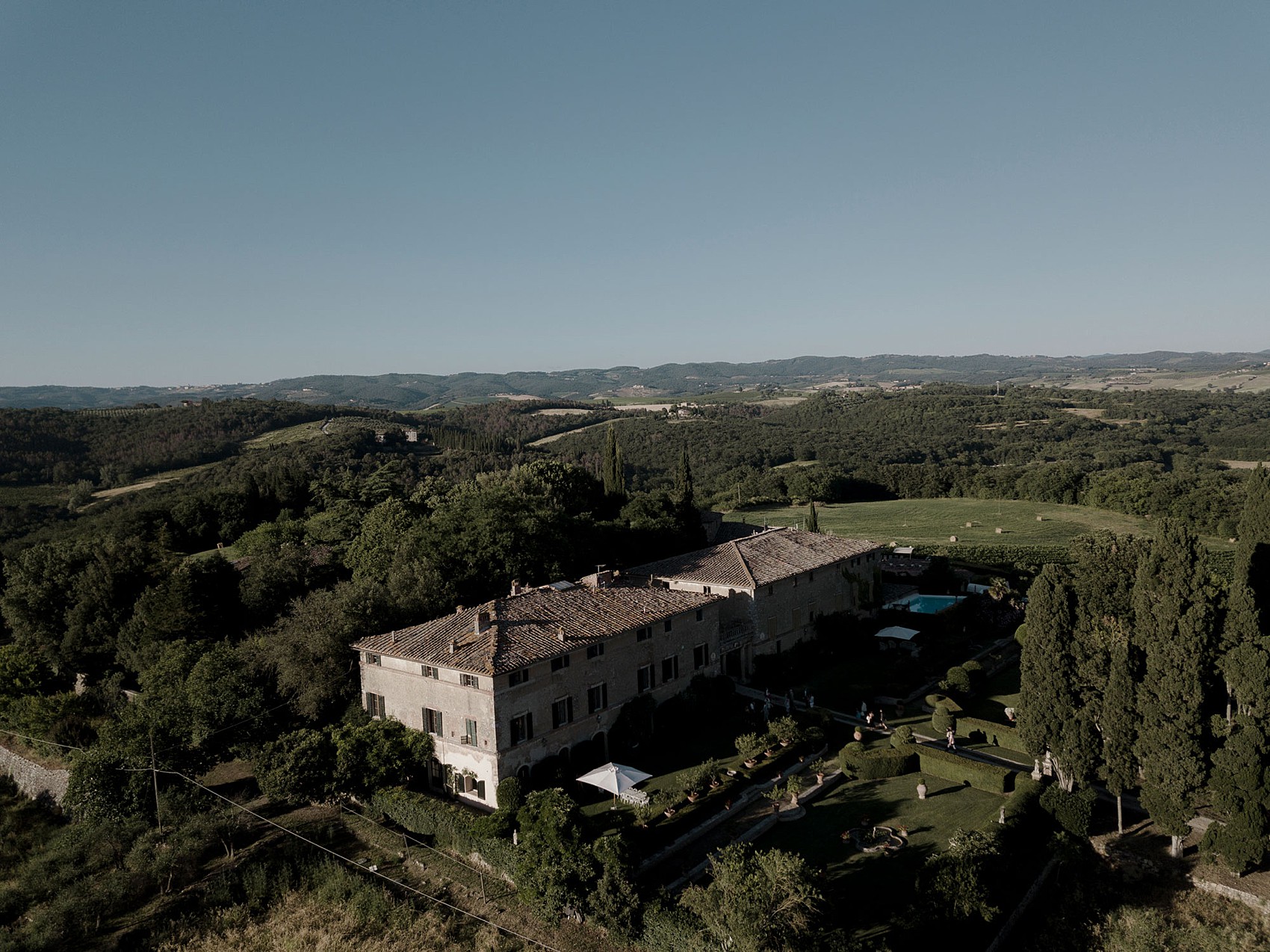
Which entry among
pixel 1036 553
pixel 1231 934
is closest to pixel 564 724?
pixel 1231 934

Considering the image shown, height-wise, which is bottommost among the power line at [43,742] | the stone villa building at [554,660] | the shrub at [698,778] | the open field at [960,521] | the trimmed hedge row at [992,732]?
the power line at [43,742]

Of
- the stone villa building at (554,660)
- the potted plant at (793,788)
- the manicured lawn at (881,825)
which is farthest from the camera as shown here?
the stone villa building at (554,660)

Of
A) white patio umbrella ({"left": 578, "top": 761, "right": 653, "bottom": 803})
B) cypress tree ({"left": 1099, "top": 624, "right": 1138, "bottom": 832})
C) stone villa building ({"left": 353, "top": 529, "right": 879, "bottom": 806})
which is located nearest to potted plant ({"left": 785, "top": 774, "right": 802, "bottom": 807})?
white patio umbrella ({"left": 578, "top": 761, "right": 653, "bottom": 803})

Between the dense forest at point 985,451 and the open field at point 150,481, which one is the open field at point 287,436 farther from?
the dense forest at point 985,451

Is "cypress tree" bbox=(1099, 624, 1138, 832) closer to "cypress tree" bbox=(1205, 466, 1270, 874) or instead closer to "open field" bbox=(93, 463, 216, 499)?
"cypress tree" bbox=(1205, 466, 1270, 874)

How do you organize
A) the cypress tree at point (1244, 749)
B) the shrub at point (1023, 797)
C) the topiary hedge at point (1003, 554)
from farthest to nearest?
the topiary hedge at point (1003, 554) → the shrub at point (1023, 797) → the cypress tree at point (1244, 749)

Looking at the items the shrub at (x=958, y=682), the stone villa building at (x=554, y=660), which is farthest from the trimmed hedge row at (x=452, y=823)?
the shrub at (x=958, y=682)

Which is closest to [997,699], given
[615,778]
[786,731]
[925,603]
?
[786,731]
